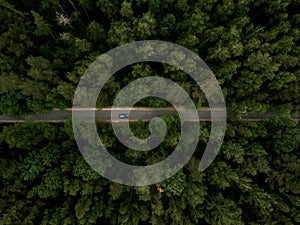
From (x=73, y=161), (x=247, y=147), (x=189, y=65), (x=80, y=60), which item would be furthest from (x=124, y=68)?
(x=247, y=147)

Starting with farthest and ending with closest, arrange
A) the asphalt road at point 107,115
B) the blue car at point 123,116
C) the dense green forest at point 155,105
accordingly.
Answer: the blue car at point 123,116 → the asphalt road at point 107,115 → the dense green forest at point 155,105

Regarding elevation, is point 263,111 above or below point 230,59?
below

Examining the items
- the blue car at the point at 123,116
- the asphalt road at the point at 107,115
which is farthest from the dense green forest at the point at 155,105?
the blue car at the point at 123,116

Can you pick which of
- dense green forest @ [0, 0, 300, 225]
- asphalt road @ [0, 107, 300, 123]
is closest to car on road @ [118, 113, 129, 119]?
asphalt road @ [0, 107, 300, 123]

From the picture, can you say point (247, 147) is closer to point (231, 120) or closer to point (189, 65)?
point (231, 120)

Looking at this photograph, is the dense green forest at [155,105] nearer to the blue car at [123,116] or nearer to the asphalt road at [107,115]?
the asphalt road at [107,115]

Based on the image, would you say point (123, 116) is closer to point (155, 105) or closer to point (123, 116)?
point (123, 116)

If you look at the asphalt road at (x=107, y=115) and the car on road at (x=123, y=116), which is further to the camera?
the car on road at (x=123, y=116)

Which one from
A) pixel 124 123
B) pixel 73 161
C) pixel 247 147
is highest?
pixel 124 123

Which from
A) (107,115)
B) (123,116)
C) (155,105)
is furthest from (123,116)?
(155,105)
